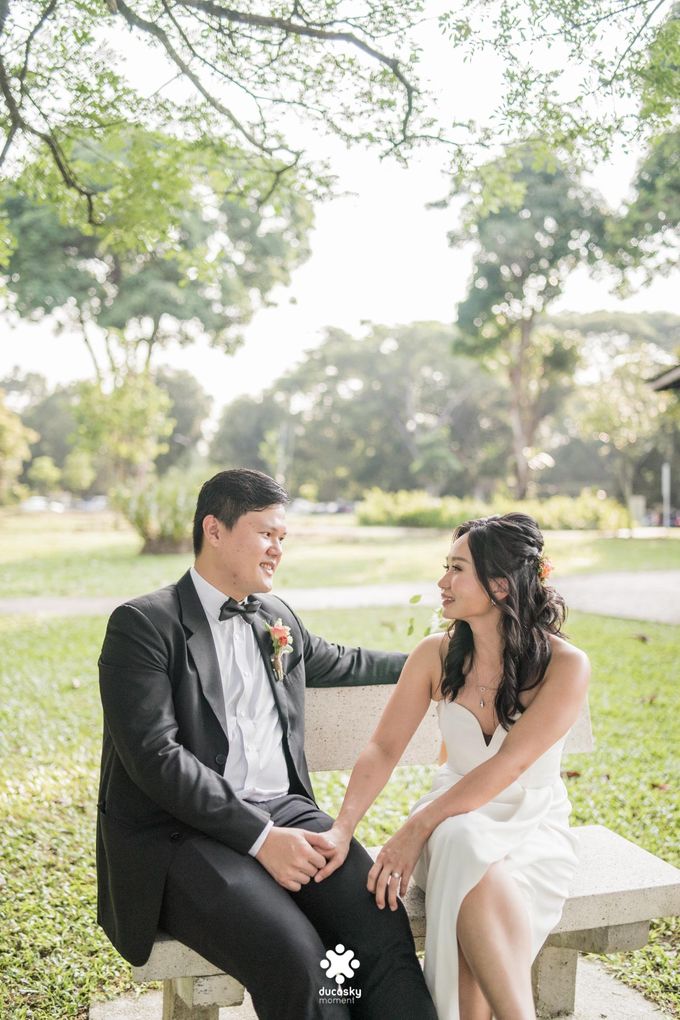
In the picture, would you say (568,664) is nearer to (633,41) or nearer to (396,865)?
(396,865)

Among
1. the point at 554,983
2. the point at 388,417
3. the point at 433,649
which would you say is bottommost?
the point at 554,983

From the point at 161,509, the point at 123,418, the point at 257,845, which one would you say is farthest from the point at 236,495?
the point at 123,418

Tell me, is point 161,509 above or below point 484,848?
above

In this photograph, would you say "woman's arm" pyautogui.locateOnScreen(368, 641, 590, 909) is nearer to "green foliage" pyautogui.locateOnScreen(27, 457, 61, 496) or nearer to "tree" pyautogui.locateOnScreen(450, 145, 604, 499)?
"tree" pyautogui.locateOnScreen(450, 145, 604, 499)

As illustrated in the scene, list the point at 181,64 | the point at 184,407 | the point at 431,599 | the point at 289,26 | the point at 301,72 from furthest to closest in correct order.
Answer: the point at 184,407, the point at 431,599, the point at 301,72, the point at 181,64, the point at 289,26

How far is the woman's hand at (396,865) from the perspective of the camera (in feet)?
7.97

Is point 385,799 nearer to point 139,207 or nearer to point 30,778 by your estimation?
point 30,778

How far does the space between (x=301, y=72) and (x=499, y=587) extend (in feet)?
10.0

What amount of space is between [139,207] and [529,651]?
12.0ft

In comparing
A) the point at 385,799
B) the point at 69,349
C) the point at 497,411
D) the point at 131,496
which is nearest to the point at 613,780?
the point at 385,799

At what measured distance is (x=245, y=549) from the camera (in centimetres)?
280

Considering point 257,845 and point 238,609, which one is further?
point 238,609

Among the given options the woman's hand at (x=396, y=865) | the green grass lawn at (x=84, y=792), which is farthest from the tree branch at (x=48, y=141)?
the woman's hand at (x=396, y=865)

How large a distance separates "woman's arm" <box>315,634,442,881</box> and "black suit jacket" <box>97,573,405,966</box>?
220mm
